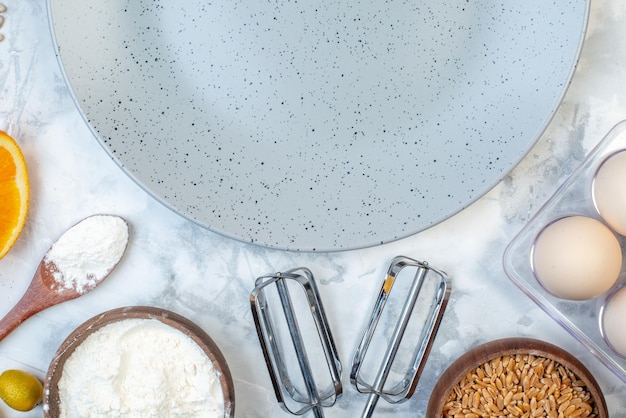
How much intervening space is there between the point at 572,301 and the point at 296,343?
32cm

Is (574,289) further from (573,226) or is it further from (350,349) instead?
(350,349)

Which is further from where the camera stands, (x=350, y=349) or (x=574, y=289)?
(x=350, y=349)

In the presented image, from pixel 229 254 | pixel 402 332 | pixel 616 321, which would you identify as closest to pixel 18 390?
pixel 229 254

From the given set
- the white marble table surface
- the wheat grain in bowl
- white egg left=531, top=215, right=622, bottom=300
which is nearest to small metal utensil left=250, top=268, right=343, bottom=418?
the white marble table surface

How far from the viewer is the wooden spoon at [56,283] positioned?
2.59ft

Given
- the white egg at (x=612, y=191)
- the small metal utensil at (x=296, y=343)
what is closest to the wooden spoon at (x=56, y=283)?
the small metal utensil at (x=296, y=343)

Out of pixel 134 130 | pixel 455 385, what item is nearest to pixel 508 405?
pixel 455 385

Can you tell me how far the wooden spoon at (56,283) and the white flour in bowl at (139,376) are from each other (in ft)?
0.21

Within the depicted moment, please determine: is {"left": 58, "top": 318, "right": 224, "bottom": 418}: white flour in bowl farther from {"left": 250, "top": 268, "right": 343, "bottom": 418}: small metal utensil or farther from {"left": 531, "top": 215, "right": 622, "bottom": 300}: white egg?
{"left": 531, "top": 215, "right": 622, "bottom": 300}: white egg

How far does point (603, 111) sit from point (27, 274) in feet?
2.32

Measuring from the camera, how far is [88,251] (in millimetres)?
779

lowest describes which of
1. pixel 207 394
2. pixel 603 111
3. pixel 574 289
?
pixel 207 394

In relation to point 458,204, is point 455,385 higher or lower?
lower

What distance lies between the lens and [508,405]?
2.53 ft
